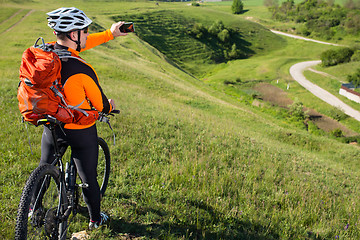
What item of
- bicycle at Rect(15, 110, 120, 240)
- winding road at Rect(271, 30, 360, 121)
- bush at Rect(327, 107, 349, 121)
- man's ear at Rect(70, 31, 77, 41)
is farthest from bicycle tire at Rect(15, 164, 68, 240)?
winding road at Rect(271, 30, 360, 121)

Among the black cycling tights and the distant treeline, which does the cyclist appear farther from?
the distant treeline

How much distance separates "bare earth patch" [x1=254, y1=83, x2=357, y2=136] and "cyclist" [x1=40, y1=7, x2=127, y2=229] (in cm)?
4533

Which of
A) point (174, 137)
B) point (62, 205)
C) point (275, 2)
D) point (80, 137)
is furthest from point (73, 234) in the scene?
point (275, 2)

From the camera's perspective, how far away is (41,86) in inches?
100

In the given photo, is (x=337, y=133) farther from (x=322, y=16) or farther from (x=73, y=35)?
(x=322, y=16)

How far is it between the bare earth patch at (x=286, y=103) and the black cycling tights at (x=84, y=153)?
45.3m

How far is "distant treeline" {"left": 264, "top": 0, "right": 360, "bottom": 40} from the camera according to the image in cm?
12312

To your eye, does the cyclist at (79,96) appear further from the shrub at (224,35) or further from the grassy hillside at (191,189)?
the shrub at (224,35)

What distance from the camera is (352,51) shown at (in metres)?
82.2

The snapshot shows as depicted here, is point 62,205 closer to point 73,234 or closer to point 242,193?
point 73,234

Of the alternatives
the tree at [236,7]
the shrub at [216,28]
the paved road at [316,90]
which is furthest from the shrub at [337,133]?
the tree at [236,7]

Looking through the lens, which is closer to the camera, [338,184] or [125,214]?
[125,214]

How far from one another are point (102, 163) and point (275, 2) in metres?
217

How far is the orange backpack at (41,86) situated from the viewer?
2.48m
